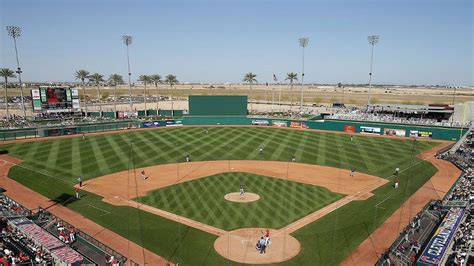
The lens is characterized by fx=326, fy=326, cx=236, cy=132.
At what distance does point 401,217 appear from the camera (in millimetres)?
26609

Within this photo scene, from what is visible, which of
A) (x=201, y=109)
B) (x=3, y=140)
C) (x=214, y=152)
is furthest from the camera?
(x=201, y=109)

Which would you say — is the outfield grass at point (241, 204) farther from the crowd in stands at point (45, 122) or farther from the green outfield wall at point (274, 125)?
the crowd in stands at point (45, 122)

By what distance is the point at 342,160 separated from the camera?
45562 millimetres

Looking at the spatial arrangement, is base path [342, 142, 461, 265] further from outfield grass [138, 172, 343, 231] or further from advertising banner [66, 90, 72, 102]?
advertising banner [66, 90, 72, 102]

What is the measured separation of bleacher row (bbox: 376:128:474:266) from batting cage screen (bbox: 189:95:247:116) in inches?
2014

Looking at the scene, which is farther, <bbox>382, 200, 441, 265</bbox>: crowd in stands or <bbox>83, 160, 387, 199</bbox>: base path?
<bbox>83, 160, 387, 199</bbox>: base path

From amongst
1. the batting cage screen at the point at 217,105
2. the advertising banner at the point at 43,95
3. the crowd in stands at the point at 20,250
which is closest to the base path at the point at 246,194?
the crowd in stands at the point at 20,250

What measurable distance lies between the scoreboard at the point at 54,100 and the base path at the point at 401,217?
208ft

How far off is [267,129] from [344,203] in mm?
42498

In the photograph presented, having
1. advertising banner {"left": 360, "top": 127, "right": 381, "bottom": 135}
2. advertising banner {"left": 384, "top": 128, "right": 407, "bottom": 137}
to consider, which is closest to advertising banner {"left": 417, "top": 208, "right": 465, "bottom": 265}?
advertising banner {"left": 384, "top": 128, "right": 407, "bottom": 137}

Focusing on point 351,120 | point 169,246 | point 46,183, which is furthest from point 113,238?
point 351,120

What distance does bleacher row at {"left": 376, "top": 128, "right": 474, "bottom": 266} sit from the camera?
58.0 ft

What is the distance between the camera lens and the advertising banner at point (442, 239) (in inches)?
666

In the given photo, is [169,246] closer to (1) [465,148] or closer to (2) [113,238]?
(2) [113,238]
